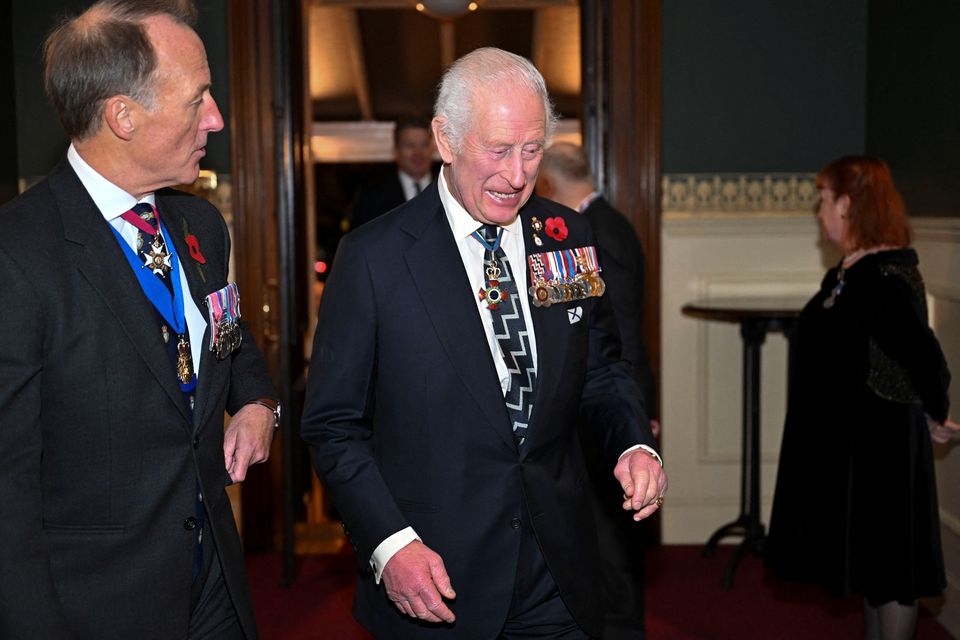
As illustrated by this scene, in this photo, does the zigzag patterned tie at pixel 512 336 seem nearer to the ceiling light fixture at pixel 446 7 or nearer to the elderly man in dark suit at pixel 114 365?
the elderly man in dark suit at pixel 114 365

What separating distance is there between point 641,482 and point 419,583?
0.44 meters

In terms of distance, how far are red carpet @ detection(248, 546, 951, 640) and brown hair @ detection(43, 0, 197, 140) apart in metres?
2.92

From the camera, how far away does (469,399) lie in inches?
78.8

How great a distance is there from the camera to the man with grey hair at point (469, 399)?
198 cm

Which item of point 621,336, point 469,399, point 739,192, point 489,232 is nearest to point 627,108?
point 739,192

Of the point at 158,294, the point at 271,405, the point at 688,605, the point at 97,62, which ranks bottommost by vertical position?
the point at 688,605

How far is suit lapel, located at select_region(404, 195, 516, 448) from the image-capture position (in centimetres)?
199

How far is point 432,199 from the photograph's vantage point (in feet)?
7.03

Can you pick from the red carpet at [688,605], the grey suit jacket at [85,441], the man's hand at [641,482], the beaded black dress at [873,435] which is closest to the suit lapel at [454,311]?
the man's hand at [641,482]

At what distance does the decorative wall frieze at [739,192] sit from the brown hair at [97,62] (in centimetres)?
369

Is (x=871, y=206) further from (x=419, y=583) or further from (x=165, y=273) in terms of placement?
(x=165, y=273)

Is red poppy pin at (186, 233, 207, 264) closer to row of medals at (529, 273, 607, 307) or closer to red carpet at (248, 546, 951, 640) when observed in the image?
row of medals at (529, 273, 607, 307)

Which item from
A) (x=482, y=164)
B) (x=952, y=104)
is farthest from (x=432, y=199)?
(x=952, y=104)

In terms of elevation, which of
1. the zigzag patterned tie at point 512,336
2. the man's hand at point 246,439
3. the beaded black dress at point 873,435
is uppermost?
the zigzag patterned tie at point 512,336
